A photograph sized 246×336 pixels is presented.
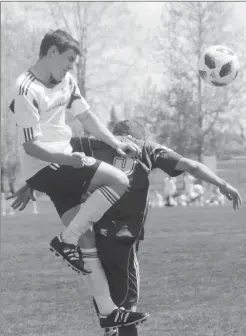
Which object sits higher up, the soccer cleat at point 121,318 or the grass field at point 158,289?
the soccer cleat at point 121,318

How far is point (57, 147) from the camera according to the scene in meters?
5.41

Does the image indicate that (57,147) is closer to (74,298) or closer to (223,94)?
(74,298)

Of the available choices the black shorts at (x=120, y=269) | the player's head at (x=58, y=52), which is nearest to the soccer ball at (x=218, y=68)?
the black shorts at (x=120, y=269)

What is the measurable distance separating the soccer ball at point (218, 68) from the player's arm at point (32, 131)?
2.80 meters

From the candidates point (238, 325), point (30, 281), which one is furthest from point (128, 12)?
point (238, 325)

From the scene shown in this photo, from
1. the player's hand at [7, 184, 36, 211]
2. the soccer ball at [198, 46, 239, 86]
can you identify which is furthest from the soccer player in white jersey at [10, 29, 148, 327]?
the soccer ball at [198, 46, 239, 86]

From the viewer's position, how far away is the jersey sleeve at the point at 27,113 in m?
5.18

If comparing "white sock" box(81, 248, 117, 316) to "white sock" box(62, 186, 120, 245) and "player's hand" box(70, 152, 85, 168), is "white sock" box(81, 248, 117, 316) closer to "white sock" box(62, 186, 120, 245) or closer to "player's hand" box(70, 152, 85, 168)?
"white sock" box(62, 186, 120, 245)

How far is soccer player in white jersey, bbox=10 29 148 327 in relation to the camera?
5.21m

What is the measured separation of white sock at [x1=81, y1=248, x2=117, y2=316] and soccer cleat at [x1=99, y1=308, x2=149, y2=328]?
0.04m

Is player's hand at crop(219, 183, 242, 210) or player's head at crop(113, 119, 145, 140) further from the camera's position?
player's head at crop(113, 119, 145, 140)

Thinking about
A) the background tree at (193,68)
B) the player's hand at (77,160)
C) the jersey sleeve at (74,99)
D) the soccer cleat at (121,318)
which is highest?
the jersey sleeve at (74,99)

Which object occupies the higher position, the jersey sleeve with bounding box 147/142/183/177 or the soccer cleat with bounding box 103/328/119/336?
the jersey sleeve with bounding box 147/142/183/177

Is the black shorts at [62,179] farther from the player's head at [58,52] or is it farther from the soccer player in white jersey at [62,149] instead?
the player's head at [58,52]
